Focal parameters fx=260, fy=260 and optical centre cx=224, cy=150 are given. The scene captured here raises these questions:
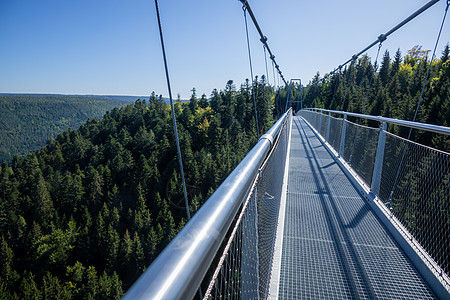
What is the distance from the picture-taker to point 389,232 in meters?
2.62

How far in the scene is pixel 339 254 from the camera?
2293mm

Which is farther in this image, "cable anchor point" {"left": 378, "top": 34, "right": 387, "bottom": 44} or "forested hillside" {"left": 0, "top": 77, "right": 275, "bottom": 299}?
"forested hillside" {"left": 0, "top": 77, "right": 275, "bottom": 299}

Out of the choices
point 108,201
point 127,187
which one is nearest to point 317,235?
point 108,201

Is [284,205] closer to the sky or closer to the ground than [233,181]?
closer to the ground

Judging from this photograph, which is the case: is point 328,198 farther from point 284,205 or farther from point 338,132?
point 338,132

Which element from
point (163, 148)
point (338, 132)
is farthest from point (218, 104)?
point (338, 132)

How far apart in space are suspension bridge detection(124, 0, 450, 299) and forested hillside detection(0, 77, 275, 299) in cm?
2753

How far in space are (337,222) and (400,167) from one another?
1129mm

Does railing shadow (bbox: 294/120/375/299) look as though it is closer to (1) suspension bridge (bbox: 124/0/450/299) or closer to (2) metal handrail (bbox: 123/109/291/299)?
(1) suspension bridge (bbox: 124/0/450/299)

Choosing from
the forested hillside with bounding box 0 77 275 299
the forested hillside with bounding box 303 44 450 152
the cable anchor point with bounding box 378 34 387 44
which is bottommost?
the forested hillside with bounding box 0 77 275 299

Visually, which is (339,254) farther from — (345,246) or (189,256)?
(189,256)

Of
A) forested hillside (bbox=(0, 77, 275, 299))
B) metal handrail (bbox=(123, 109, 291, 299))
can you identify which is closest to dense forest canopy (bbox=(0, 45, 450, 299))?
forested hillside (bbox=(0, 77, 275, 299))

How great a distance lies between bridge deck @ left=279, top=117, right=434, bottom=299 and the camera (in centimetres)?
189

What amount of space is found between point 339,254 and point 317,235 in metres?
0.33
